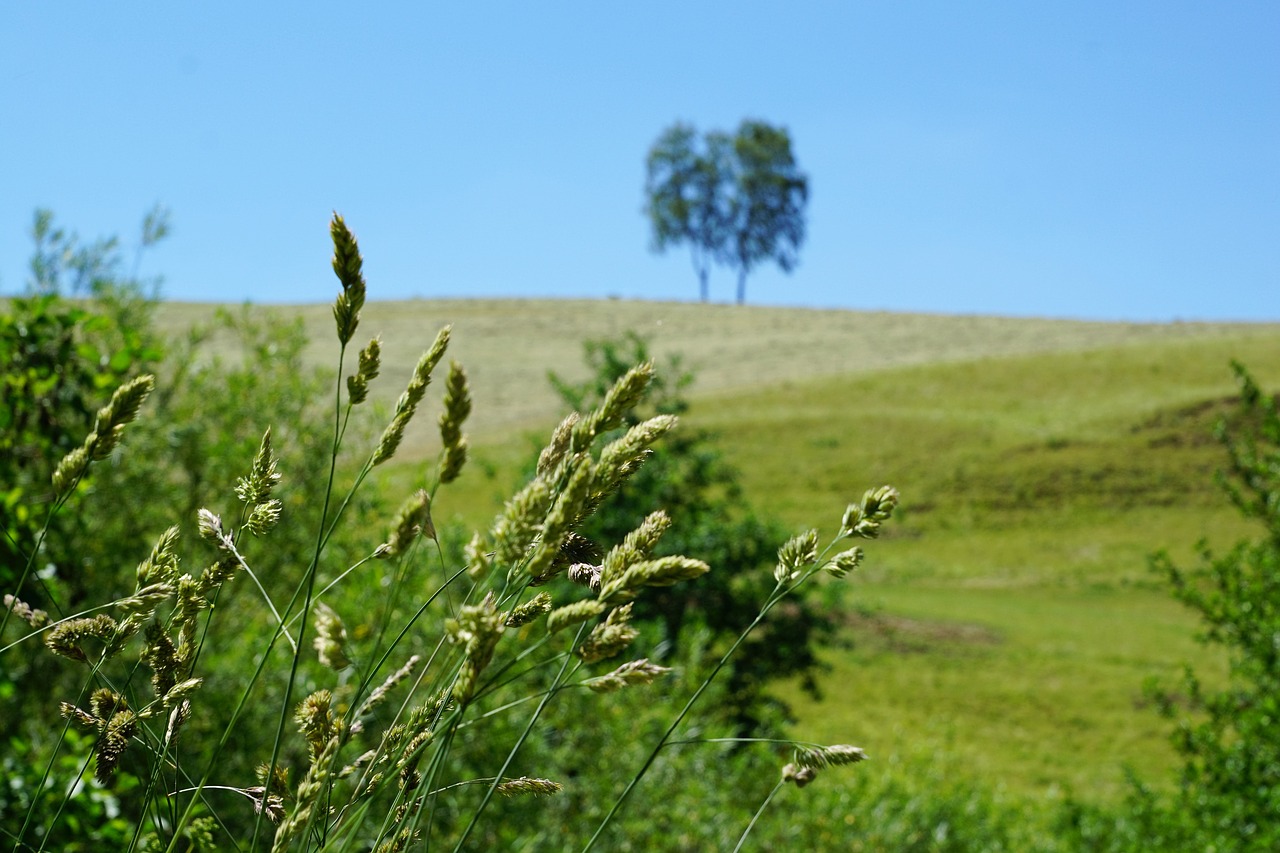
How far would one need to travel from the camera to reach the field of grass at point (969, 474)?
954 inches

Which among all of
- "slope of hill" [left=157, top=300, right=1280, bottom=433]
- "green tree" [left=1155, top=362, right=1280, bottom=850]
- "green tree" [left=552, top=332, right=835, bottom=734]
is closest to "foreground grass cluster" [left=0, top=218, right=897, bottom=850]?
"green tree" [left=1155, top=362, right=1280, bottom=850]

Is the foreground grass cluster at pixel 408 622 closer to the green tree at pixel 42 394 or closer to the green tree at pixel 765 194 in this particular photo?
the green tree at pixel 42 394

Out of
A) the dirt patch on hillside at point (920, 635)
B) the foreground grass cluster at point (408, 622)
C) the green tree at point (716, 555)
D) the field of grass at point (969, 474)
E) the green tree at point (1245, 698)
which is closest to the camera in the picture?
the foreground grass cluster at point (408, 622)

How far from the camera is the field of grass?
79.5ft

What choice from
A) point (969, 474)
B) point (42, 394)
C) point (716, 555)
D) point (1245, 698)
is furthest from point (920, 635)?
point (42, 394)

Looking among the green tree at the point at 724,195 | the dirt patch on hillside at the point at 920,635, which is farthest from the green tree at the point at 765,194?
the dirt patch on hillside at the point at 920,635

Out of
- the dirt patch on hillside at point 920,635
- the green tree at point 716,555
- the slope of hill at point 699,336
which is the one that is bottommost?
the dirt patch on hillside at point 920,635

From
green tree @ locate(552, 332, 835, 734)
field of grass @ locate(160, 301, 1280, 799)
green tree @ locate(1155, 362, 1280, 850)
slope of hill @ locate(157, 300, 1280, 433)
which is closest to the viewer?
green tree @ locate(1155, 362, 1280, 850)

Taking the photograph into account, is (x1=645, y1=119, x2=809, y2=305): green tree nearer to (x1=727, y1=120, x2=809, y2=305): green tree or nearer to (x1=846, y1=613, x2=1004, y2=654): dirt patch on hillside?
Answer: (x1=727, y1=120, x2=809, y2=305): green tree

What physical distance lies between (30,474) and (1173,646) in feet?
99.9

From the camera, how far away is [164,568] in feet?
5.11

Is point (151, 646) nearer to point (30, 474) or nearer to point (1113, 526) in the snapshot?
point (30, 474)

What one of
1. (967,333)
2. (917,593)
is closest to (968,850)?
(917,593)

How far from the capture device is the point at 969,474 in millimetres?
47531
